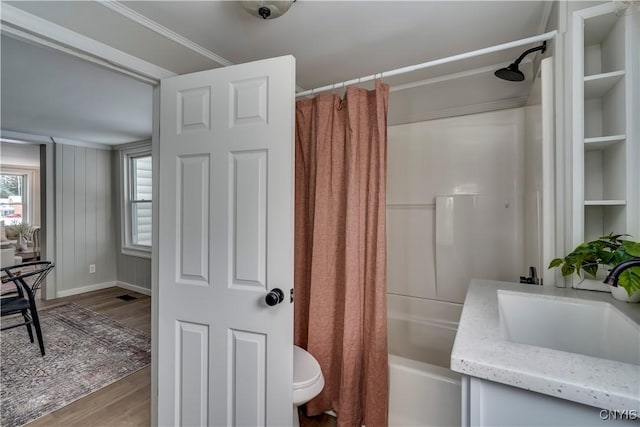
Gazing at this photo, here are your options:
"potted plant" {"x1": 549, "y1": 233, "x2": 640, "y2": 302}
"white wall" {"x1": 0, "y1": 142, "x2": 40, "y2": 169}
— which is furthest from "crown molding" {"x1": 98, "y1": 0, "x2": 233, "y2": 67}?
"white wall" {"x1": 0, "y1": 142, "x2": 40, "y2": 169}

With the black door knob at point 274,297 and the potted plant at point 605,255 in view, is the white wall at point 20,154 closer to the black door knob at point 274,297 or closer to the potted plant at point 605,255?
the black door knob at point 274,297

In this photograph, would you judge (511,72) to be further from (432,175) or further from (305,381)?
(305,381)

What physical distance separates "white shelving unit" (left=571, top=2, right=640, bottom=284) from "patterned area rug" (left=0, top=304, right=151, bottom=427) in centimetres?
316

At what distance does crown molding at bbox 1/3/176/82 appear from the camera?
111cm

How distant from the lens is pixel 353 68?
2.03 meters

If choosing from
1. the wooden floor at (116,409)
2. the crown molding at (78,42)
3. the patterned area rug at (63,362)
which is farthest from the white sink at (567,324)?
the patterned area rug at (63,362)

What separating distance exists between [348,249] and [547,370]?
106 cm

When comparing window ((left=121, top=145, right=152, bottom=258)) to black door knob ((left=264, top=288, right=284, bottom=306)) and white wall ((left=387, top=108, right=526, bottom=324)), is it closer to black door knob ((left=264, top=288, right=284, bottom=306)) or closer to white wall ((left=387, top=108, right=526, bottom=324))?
white wall ((left=387, top=108, right=526, bottom=324))

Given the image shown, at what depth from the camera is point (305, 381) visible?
1344 millimetres

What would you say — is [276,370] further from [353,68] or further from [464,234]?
[353,68]

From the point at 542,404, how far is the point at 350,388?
1179 millimetres

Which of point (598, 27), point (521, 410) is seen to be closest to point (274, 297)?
point (521, 410)

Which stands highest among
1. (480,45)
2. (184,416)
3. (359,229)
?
(480,45)

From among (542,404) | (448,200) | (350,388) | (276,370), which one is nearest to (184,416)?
(276,370)
